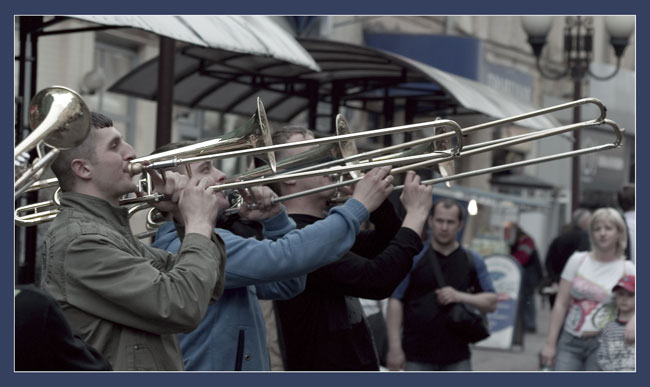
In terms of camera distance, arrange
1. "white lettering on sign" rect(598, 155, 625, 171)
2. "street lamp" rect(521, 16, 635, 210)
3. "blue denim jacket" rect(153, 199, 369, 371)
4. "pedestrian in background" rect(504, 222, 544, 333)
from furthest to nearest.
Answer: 1. "white lettering on sign" rect(598, 155, 625, 171)
2. "street lamp" rect(521, 16, 635, 210)
3. "pedestrian in background" rect(504, 222, 544, 333)
4. "blue denim jacket" rect(153, 199, 369, 371)

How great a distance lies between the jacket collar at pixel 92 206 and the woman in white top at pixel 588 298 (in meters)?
3.97

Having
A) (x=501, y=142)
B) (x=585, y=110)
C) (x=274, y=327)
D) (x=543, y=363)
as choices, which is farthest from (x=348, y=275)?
(x=585, y=110)

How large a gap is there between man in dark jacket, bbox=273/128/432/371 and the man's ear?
4.30 ft

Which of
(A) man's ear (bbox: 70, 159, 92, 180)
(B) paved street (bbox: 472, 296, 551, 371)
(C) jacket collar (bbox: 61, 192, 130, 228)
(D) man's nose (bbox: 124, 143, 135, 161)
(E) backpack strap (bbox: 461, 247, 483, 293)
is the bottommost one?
(B) paved street (bbox: 472, 296, 551, 371)

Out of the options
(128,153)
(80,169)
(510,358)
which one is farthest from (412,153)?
(510,358)

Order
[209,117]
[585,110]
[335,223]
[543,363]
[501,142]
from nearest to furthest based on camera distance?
1. [335,223]
2. [501,142]
3. [543,363]
4. [209,117]
5. [585,110]

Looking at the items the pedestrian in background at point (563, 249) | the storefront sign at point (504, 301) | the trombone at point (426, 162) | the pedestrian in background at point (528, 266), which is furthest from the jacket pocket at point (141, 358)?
the pedestrian in background at point (528, 266)

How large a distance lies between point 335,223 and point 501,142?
925 mm

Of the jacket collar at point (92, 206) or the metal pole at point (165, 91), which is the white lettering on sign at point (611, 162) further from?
the jacket collar at point (92, 206)

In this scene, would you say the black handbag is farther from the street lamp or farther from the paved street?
the street lamp

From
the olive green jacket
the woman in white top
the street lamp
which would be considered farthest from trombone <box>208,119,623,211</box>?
the street lamp

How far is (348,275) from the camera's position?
425 centimetres

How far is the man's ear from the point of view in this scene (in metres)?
3.21

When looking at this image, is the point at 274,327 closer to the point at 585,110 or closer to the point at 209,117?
the point at 209,117
